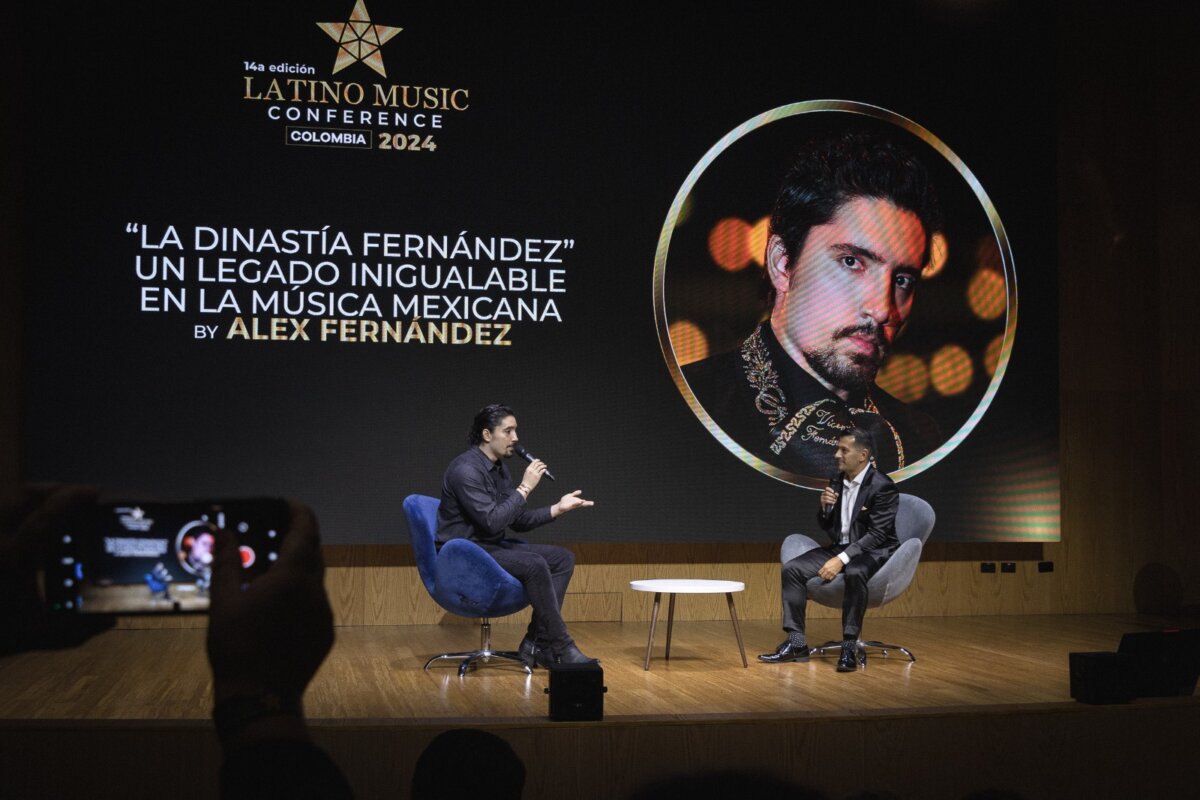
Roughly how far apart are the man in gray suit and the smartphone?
448 cm

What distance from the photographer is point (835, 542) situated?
564cm

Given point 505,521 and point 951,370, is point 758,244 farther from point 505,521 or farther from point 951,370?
point 505,521

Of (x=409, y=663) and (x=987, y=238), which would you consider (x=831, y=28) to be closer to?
(x=987, y=238)

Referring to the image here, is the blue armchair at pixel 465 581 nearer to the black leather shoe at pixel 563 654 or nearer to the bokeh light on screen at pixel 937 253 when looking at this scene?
the black leather shoe at pixel 563 654

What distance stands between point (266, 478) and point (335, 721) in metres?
2.98

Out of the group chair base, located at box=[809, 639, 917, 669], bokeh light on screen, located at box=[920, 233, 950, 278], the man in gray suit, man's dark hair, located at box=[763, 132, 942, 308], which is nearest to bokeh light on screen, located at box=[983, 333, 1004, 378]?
bokeh light on screen, located at box=[920, 233, 950, 278]

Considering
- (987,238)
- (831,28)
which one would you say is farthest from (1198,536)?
(831,28)

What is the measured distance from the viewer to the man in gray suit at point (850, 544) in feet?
17.7

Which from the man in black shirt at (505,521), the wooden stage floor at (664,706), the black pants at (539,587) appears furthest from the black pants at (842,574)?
the black pants at (539,587)

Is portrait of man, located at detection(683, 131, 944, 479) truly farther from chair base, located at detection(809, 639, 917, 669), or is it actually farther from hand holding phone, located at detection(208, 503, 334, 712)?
hand holding phone, located at detection(208, 503, 334, 712)

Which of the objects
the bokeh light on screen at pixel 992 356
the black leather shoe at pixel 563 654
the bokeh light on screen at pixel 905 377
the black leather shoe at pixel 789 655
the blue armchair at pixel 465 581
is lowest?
the black leather shoe at pixel 789 655

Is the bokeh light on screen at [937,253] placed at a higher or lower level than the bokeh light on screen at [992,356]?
higher

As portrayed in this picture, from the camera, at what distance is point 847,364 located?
6.93 metres

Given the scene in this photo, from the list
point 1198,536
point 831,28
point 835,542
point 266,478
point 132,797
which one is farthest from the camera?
point 1198,536
